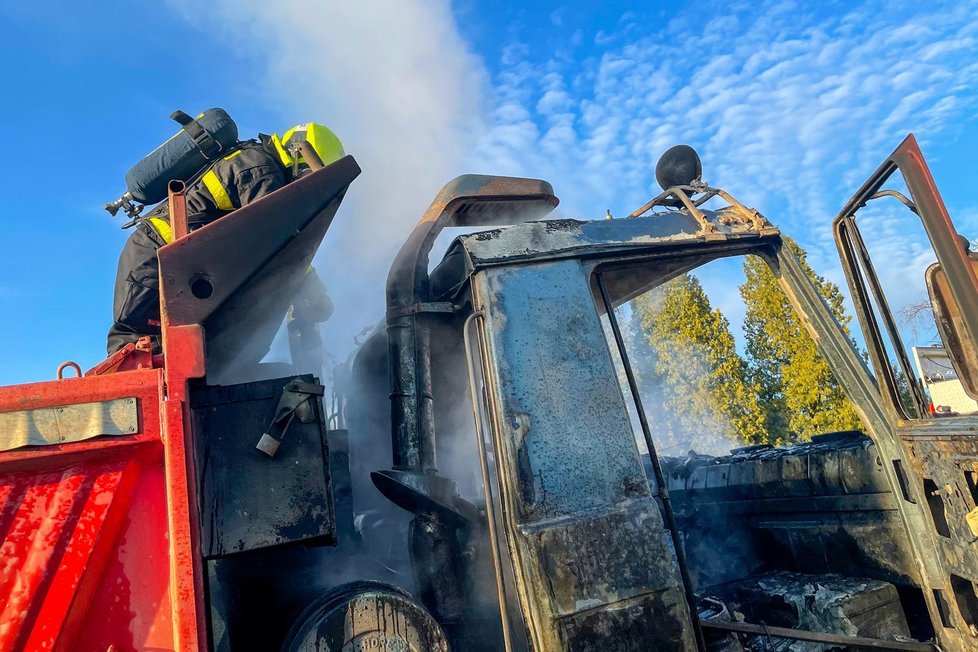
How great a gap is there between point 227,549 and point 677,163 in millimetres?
2816

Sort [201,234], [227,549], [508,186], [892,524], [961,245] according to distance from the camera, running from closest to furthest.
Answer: [961,245] → [227,549] → [201,234] → [892,524] → [508,186]

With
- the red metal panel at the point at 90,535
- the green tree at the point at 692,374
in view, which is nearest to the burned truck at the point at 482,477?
the red metal panel at the point at 90,535

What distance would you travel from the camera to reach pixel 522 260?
2.50 meters

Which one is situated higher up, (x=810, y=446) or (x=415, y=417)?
(x=415, y=417)

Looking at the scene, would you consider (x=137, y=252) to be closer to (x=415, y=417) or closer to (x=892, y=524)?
(x=415, y=417)

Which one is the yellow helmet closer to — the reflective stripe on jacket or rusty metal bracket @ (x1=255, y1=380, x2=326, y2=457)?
the reflective stripe on jacket

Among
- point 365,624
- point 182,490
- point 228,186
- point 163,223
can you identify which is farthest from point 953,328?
point 163,223

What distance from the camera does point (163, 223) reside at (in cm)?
331

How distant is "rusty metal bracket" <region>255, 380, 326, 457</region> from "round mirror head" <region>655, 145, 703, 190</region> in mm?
2120

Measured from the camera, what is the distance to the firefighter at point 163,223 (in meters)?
3.29

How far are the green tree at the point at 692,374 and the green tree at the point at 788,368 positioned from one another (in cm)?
A: 60

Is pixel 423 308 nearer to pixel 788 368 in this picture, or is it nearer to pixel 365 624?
pixel 365 624

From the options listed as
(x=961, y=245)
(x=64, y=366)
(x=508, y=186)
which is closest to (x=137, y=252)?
(x=64, y=366)

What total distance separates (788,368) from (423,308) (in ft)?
62.5
